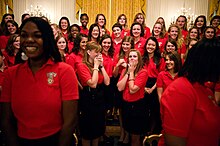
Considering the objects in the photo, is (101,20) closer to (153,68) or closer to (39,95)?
(153,68)

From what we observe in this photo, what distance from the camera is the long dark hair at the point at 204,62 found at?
1451 mm

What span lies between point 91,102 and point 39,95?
1.61 metres

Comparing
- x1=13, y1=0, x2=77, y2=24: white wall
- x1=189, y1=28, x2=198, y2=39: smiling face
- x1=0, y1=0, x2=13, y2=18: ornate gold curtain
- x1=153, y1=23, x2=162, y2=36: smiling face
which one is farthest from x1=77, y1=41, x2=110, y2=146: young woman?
x1=13, y1=0, x2=77, y2=24: white wall

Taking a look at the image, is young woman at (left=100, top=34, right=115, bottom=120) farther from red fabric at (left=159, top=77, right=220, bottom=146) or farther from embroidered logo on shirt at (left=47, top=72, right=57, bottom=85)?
red fabric at (left=159, top=77, right=220, bottom=146)

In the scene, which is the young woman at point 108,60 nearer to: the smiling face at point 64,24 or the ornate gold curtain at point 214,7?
the smiling face at point 64,24

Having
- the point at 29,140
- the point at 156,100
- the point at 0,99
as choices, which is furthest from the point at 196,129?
the point at 156,100

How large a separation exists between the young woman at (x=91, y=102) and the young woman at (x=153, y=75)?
1.14 meters

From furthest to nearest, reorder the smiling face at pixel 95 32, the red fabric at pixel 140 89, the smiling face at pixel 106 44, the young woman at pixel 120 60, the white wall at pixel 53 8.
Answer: the white wall at pixel 53 8 → the smiling face at pixel 95 32 → the smiling face at pixel 106 44 → the young woman at pixel 120 60 → the red fabric at pixel 140 89

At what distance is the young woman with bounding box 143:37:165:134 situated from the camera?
423cm

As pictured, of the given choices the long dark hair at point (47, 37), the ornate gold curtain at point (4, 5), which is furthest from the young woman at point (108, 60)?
the ornate gold curtain at point (4, 5)

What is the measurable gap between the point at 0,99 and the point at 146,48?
3.09 metres

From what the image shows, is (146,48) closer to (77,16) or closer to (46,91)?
(46,91)

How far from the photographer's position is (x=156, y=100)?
4.25 m

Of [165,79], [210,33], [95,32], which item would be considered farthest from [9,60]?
[210,33]
